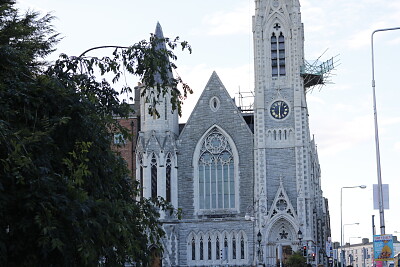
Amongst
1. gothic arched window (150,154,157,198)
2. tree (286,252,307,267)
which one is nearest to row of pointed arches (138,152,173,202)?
gothic arched window (150,154,157,198)

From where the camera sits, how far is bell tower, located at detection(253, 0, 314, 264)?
198 ft

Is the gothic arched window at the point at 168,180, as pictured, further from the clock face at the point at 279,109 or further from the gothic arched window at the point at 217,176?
the clock face at the point at 279,109

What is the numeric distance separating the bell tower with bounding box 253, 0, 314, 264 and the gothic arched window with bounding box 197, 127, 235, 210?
243cm

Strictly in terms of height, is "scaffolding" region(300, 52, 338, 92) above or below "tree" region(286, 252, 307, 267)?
above

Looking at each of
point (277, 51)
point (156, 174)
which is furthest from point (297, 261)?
point (277, 51)

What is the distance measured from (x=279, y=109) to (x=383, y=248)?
3247 cm

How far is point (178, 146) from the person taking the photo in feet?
210

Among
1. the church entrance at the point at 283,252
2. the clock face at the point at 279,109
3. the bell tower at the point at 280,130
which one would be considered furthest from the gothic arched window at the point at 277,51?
the church entrance at the point at 283,252

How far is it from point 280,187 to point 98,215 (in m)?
45.2

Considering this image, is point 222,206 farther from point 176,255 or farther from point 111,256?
point 111,256

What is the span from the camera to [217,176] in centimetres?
6325

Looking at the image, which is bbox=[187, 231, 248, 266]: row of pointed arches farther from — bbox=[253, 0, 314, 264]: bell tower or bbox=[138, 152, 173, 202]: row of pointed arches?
bbox=[138, 152, 173, 202]: row of pointed arches

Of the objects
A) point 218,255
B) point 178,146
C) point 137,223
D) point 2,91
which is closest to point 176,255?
point 218,255

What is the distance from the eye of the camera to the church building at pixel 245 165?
60875 millimetres
